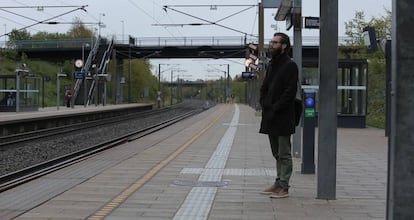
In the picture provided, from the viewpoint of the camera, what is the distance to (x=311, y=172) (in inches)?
410

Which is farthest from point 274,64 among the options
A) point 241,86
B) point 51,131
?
point 241,86

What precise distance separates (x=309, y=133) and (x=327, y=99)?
2.45m

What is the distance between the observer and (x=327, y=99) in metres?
7.89

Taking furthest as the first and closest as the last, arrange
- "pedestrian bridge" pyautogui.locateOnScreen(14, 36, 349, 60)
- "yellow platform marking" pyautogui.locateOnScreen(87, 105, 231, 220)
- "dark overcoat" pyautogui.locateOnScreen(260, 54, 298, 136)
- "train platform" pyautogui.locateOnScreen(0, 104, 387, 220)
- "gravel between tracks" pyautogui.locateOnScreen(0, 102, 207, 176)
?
"pedestrian bridge" pyautogui.locateOnScreen(14, 36, 349, 60) → "gravel between tracks" pyautogui.locateOnScreen(0, 102, 207, 176) → "dark overcoat" pyautogui.locateOnScreen(260, 54, 298, 136) → "train platform" pyautogui.locateOnScreen(0, 104, 387, 220) → "yellow platform marking" pyautogui.locateOnScreen(87, 105, 231, 220)

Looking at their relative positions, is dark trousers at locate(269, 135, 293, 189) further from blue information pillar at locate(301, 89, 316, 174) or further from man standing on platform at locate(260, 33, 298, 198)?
blue information pillar at locate(301, 89, 316, 174)

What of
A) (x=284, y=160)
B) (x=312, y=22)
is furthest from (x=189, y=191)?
(x=312, y=22)

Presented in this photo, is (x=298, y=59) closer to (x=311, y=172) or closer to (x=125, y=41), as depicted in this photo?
(x=311, y=172)

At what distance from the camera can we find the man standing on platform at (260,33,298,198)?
780 centimetres

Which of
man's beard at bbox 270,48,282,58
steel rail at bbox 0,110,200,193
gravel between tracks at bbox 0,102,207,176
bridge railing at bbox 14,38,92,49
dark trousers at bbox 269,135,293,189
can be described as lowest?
gravel between tracks at bbox 0,102,207,176

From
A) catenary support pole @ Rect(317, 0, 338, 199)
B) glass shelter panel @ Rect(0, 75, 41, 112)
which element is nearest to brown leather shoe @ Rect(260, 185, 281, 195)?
catenary support pole @ Rect(317, 0, 338, 199)

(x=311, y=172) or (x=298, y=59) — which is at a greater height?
(x=298, y=59)

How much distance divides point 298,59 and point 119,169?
4537 millimetres

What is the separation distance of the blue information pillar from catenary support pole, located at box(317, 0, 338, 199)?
223cm

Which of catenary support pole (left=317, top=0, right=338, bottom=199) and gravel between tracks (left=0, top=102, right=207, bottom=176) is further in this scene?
gravel between tracks (left=0, top=102, right=207, bottom=176)
